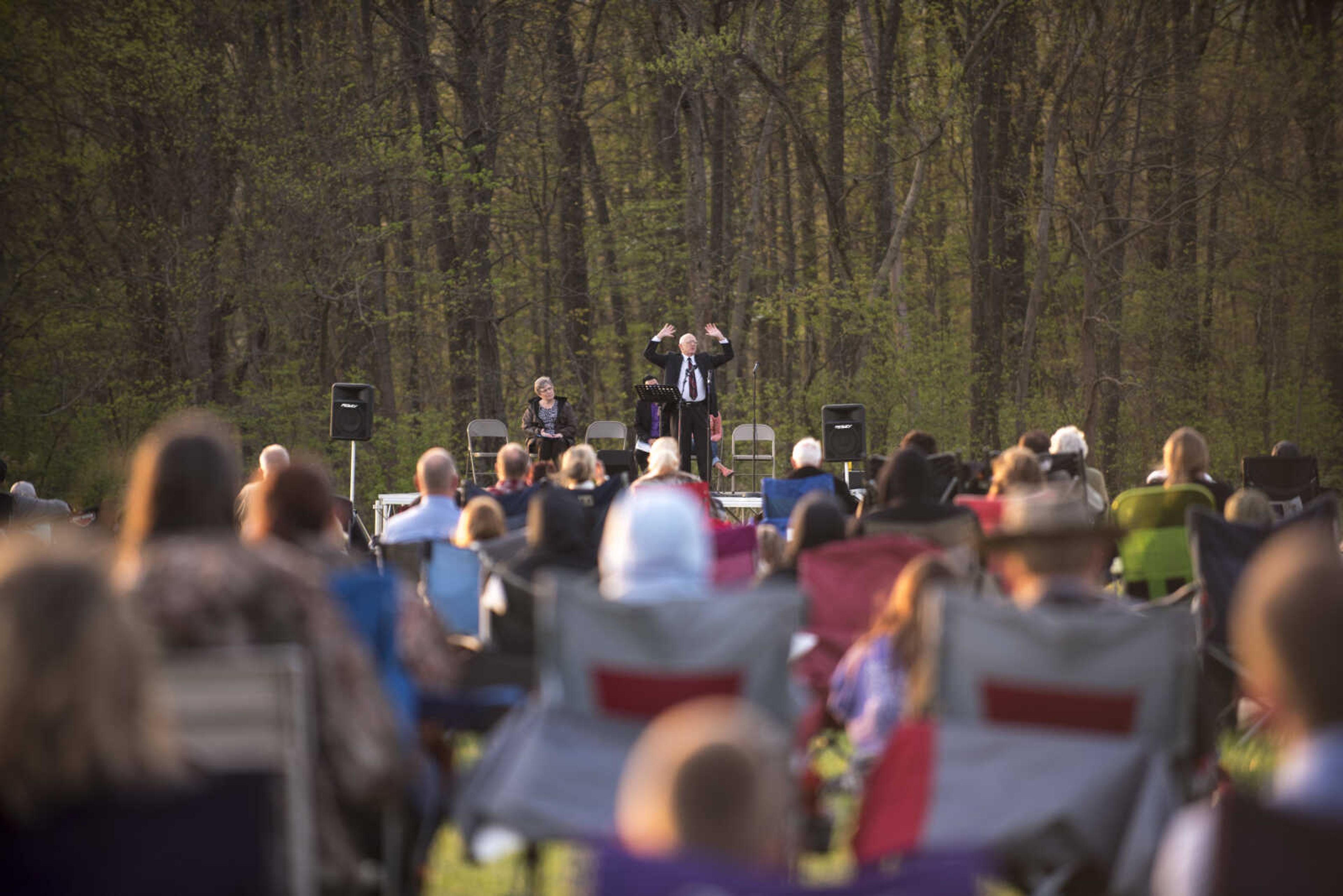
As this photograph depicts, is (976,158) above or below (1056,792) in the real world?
above

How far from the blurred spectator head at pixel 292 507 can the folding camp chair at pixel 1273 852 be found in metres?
2.30

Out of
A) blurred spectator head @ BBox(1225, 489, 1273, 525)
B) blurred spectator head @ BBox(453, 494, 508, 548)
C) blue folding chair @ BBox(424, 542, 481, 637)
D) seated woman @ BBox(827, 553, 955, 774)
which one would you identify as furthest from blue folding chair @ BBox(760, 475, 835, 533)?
seated woman @ BBox(827, 553, 955, 774)

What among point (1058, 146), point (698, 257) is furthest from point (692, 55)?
point (1058, 146)

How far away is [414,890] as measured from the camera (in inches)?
130

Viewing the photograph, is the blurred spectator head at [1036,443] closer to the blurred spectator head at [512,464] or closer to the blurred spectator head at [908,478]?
the blurred spectator head at [512,464]

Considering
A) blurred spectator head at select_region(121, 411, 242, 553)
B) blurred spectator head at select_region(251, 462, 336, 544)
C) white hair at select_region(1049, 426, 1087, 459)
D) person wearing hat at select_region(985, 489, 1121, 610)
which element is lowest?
white hair at select_region(1049, 426, 1087, 459)

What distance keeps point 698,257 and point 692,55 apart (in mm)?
3040

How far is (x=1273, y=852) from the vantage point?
1.74m

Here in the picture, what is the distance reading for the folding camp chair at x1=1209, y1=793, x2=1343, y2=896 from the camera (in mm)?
1715

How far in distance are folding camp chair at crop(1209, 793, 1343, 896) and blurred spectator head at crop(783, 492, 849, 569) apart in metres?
3.56

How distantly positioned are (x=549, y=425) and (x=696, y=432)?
169 centimetres

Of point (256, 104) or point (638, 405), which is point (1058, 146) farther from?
point (256, 104)

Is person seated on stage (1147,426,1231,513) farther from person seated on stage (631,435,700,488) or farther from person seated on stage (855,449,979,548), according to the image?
person seated on stage (631,435,700,488)

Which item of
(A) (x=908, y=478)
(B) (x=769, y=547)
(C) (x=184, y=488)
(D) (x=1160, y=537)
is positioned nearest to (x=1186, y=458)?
(D) (x=1160, y=537)
